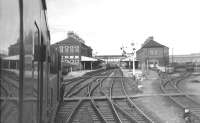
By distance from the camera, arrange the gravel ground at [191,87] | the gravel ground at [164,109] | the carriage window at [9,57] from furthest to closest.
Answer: the gravel ground at [191,87]
the gravel ground at [164,109]
the carriage window at [9,57]

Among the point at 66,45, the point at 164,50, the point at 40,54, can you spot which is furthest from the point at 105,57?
the point at 40,54

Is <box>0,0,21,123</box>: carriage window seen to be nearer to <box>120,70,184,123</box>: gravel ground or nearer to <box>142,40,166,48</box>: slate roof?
<box>120,70,184,123</box>: gravel ground

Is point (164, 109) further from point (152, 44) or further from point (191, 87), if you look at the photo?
point (152, 44)

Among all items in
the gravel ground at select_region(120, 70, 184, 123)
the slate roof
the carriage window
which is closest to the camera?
the carriage window

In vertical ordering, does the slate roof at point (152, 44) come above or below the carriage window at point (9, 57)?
above

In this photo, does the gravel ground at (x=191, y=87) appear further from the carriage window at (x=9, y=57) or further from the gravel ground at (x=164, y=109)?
the carriage window at (x=9, y=57)

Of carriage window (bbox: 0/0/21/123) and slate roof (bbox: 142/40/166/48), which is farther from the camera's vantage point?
slate roof (bbox: 142/40/166/48)

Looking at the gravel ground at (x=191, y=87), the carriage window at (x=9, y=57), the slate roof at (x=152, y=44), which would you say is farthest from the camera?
the slate roof at (x=152, y=44)

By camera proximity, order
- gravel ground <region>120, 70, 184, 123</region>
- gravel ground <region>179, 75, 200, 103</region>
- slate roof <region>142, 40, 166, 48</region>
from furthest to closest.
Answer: slate roof <region>142, 40, 166, 48</region> < gravel ground <region>179, 75, 200, 103</region> < gravel ground <region>120, 70, 184, 123</region>

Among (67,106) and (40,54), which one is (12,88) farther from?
(67,106)

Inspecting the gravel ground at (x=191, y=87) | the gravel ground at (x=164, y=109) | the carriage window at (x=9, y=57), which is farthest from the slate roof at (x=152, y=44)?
the carriage window at (x=9, y=57)

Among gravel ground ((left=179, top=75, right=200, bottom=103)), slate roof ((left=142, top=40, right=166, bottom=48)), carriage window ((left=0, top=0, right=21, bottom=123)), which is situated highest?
slate roof ((left=142, top=40, right=166, bottom=48))

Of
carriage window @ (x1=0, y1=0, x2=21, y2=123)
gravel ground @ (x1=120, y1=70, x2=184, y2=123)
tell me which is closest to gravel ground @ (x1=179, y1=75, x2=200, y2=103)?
gravel ground @ (x1=120, y1=70, x2=184, y2=123)

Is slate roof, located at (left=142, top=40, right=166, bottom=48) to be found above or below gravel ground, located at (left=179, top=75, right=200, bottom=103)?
above
